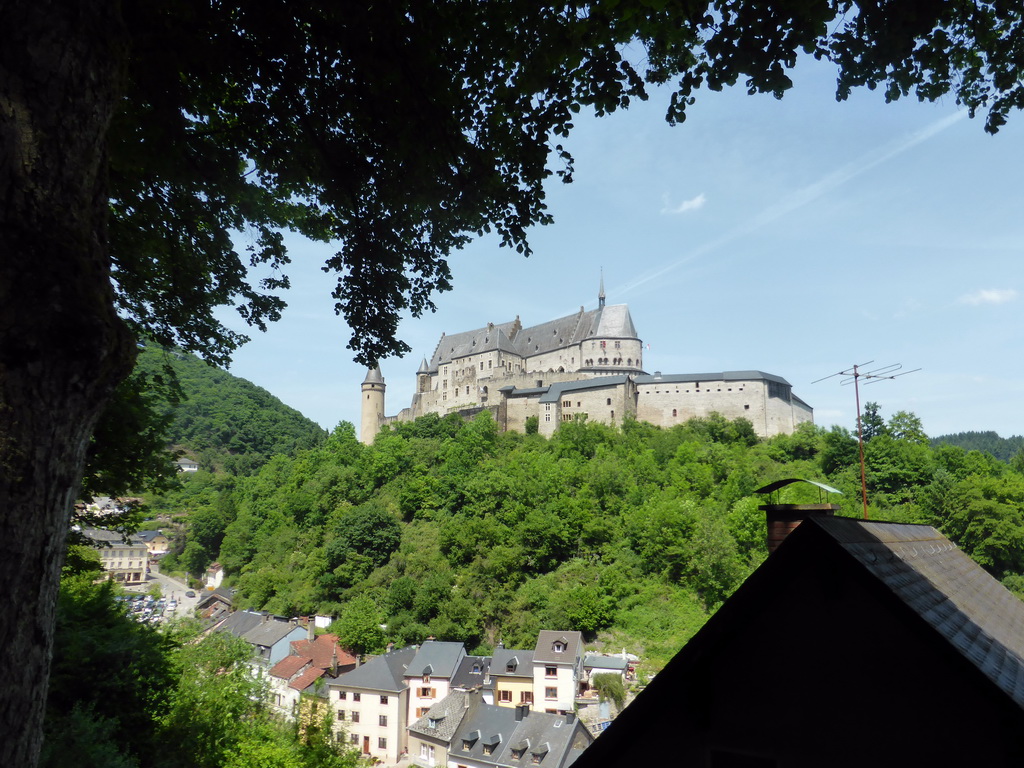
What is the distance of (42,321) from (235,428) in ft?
337

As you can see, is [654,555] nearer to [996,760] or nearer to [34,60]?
[996,760]

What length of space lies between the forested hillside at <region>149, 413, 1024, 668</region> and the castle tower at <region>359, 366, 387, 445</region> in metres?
11.2

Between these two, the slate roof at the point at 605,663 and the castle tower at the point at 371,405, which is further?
the castle tower at the point at 371,405

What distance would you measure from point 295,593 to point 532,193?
44.6 metres

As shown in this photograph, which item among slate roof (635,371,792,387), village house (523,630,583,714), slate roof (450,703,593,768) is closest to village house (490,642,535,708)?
village house (523,630,583,714)

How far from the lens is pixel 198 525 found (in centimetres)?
6241

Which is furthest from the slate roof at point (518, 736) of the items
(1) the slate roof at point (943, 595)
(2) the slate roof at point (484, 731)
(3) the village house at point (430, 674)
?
(1) the slate roof at point (943, 595)

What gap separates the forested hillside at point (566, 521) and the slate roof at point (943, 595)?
26.8m

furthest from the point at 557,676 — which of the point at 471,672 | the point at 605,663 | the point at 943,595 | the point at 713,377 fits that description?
the point at 713,377

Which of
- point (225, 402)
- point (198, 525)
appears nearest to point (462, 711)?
point (198, 525)

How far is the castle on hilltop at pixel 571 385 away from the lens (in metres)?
54.3

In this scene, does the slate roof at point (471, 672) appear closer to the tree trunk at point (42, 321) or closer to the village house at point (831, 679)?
Result: the village house at point (831, 679)

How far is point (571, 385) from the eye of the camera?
5853 centimetres

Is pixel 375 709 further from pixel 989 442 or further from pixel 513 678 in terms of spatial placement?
pixel 989 442
